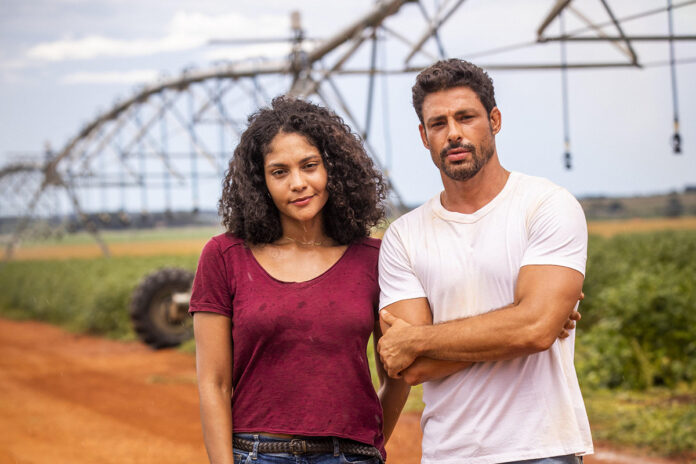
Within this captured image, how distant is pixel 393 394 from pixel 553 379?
0.68 metres

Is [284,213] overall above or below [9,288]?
above

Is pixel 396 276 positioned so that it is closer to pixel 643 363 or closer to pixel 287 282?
pixel 287 282

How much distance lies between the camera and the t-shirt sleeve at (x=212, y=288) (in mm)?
2527

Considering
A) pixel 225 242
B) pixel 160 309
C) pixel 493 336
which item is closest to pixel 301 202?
pixel 225 242

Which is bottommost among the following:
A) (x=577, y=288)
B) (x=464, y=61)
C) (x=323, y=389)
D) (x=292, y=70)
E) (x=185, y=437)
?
(x=185, y=437)

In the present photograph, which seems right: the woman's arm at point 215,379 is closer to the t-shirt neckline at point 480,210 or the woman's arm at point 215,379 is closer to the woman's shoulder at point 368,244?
the woman's shoulder at point 368,244

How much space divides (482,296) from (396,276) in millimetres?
300

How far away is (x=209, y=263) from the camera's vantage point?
8.47 ft

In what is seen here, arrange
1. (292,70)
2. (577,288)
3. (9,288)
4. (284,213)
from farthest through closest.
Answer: (9,288) → (292,70) → (284,213) → (577,288)

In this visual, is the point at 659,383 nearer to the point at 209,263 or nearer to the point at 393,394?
the point at 393,394

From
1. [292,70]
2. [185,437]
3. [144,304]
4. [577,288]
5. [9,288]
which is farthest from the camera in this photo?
[9,288]

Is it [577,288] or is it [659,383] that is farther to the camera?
[659,383]

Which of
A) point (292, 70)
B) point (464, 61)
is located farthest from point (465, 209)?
point (292, 70)

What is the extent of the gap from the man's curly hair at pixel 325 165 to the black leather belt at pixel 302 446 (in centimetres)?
69
